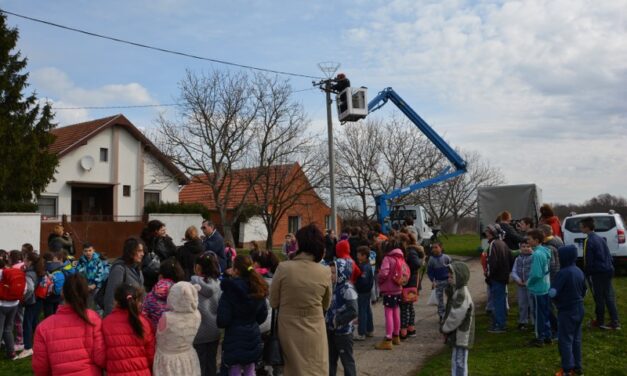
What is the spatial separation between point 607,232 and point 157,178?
866 inches

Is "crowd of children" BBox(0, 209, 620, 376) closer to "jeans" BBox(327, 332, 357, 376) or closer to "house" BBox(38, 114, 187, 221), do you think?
"jeans" BBox(327, 332, 357, 376)

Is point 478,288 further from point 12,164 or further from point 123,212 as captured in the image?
point 123,212

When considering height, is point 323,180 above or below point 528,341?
above

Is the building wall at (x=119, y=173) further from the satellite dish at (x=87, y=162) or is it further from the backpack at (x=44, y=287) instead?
the backpack at (x=44, y=287)

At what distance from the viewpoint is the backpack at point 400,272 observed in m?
8.31

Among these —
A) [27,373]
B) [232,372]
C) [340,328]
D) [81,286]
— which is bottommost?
[27,373]

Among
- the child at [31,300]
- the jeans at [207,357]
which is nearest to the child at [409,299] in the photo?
the jeans at [207,357]

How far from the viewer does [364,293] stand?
8727 millimetres

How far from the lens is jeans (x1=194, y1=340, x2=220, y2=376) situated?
19.1ft

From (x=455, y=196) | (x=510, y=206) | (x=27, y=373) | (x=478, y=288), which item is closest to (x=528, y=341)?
(x=478, y=288)

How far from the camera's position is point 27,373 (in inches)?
A: 284

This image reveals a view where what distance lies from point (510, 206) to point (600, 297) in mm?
13835

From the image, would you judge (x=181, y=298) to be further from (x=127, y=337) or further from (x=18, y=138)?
(x=18, y=138)

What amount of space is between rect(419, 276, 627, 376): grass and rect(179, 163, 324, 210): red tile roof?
1680 centimetres
